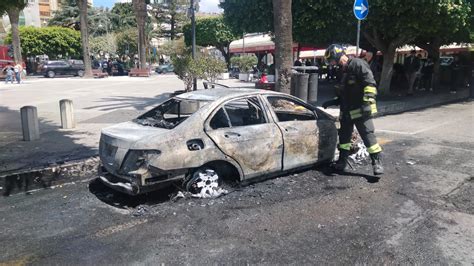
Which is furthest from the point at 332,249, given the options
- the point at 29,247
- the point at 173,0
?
the point at 173,0

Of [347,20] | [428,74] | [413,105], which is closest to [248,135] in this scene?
[347,20]

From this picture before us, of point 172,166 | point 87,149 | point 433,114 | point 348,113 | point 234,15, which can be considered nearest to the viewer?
point 172,166

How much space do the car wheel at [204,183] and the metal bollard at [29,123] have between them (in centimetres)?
508

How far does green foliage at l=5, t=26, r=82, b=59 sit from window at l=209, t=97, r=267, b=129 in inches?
1916

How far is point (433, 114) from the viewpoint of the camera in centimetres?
1276

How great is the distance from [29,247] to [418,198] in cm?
443

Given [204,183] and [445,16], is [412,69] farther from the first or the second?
[204,183]

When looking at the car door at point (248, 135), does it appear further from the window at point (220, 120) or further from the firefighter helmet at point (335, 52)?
the firefighter helmet at point (335, 52)

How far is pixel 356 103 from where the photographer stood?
5926mm

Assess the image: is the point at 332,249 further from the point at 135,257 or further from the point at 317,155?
the point at 317,155

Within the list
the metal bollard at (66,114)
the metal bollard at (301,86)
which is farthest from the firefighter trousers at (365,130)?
the metal bollard at (66,114)

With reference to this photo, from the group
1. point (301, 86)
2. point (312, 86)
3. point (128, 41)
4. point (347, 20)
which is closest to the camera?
point (301, 86)

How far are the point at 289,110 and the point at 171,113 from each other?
5.68 feet

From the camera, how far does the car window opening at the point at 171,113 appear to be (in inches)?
205
